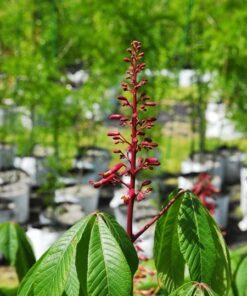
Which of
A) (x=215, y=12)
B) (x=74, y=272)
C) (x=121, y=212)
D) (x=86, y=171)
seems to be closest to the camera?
(x=74, y=272)

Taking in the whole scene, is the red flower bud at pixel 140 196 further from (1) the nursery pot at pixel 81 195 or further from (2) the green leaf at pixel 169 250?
(1) the nursery pot at pixel 81 195

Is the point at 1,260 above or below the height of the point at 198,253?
below

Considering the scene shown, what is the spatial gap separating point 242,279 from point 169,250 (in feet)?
1.62

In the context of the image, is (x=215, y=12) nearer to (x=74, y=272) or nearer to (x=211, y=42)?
(x=211, y=42)

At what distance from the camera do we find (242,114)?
23.9ft

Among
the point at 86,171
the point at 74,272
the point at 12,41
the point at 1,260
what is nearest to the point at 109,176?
the point at 74,272

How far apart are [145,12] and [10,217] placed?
2559 mm

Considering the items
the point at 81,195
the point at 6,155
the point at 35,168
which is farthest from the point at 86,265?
the point at 6,155

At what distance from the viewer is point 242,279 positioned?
6.25 feet

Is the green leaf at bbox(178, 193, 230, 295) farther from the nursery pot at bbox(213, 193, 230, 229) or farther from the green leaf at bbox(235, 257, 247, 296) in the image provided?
the nursery pot at bbox(213, 193, 230, 229)

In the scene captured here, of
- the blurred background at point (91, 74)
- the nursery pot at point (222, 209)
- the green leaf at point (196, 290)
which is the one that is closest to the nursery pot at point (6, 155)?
the blurred background at point (91, 74)

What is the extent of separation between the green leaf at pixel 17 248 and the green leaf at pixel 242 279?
648 millimetres

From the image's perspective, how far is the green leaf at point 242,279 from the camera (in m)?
1.88

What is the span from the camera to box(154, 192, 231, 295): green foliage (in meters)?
1.40
